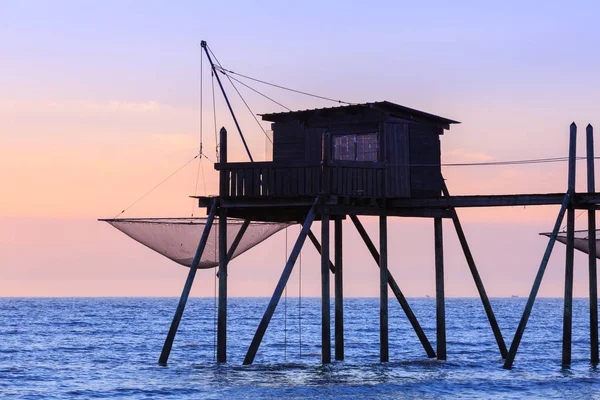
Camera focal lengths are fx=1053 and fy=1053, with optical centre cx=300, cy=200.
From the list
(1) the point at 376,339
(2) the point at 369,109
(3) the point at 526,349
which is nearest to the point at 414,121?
(2) the point at 369,109

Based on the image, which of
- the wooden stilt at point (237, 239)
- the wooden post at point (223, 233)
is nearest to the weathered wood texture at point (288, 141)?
the wooden stilt at point (237, 239)

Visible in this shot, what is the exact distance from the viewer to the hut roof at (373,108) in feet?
115

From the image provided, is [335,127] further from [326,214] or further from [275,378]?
[275,378]

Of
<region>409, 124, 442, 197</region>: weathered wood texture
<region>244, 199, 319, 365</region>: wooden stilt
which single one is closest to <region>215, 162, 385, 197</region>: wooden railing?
<region>244, 199, 319, 365</region>: wooden stilt

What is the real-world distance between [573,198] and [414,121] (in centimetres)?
653

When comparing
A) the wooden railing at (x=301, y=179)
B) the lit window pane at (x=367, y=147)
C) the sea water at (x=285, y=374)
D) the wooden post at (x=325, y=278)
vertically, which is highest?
the lit window pane at (x=367, y=147)

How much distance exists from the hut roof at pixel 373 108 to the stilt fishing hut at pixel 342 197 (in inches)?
1.4

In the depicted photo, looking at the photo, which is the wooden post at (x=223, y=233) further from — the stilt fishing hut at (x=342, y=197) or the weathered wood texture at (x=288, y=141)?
the weathered wood texture at (x=288, y=141)

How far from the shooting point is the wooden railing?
32969 mm

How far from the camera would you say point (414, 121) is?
36219 mm

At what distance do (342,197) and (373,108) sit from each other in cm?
365

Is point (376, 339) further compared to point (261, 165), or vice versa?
point (376, 339)

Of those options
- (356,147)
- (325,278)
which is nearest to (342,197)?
(325,278)

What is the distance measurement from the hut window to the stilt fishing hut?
34 millimetres
